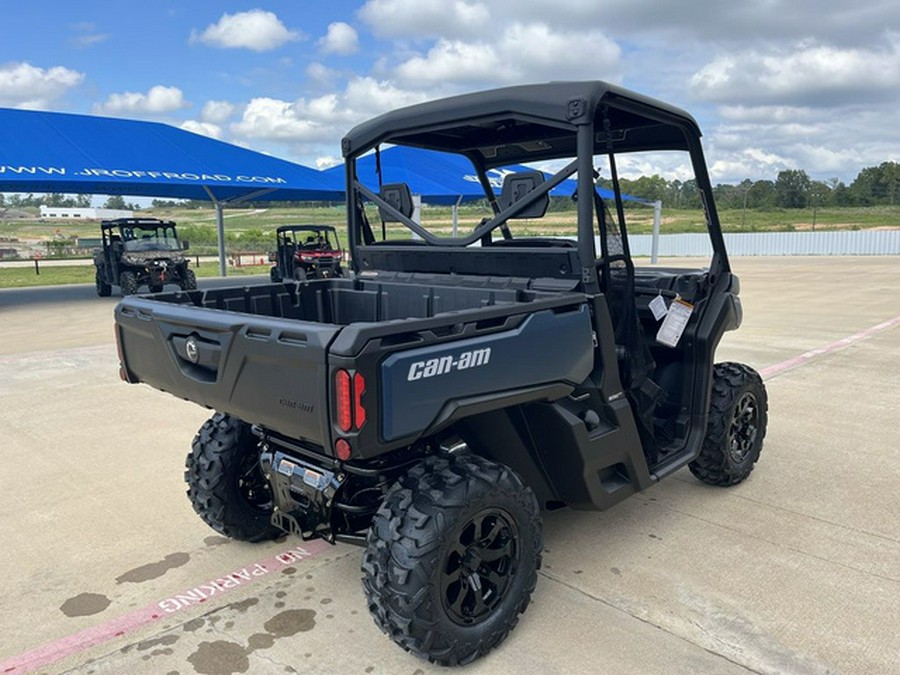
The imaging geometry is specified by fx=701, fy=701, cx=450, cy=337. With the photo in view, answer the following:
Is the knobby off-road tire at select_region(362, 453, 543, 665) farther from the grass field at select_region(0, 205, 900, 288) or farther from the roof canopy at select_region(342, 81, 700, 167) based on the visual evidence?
the roof canopy at select_region(342, 81, 700, 167)

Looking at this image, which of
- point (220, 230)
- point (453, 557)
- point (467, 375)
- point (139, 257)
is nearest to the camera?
point (467, 375)

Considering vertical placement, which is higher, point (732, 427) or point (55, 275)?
point (55, 275)

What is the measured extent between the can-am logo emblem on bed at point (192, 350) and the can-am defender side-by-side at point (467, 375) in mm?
25

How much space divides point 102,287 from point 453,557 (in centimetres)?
1645

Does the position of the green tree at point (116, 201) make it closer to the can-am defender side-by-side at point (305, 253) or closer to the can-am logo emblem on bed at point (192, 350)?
the can-am defender side-by-side at point (305, 253)

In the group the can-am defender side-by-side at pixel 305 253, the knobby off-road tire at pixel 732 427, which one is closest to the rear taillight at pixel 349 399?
the knobby off-road tire at pixel 732 427

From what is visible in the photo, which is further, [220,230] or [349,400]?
[220,230]

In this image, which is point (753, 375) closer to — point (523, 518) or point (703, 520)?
point (703, 520)

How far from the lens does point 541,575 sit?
9.91 feet

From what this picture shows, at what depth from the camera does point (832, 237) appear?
35.5 meters

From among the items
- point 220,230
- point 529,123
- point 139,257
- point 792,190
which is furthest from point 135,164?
point 792,190

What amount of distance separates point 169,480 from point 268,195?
1944 cm

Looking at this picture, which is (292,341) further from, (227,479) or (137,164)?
(137,164)

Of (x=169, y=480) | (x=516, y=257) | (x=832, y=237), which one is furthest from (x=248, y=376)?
(x=832, y=237)
